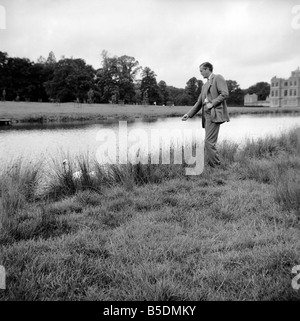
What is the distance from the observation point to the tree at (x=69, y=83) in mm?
68125

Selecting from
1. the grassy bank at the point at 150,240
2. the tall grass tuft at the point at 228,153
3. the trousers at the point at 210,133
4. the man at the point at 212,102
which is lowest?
the grassy bank at the point at 150,240

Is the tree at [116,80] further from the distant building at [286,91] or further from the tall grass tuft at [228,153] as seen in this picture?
the tall grass tuft at [228,153]

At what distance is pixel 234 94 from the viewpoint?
115625 mm

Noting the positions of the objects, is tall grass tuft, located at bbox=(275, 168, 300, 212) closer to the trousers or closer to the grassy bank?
the grassy bank

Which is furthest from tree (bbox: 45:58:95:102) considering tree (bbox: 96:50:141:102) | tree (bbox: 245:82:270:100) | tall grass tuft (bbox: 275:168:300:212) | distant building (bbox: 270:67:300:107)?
tree (bbox: 245:82:270:100)

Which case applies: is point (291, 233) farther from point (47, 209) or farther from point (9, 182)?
point (9, 182)

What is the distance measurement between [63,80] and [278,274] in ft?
237

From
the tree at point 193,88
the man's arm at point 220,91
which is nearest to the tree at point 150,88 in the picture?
the tree at point 193,88

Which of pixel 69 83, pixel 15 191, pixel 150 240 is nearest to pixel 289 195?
pixel 150 240

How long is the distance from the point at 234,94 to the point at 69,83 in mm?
69641

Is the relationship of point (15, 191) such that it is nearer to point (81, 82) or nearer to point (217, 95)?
point (217, 95)

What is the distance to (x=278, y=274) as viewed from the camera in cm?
249
